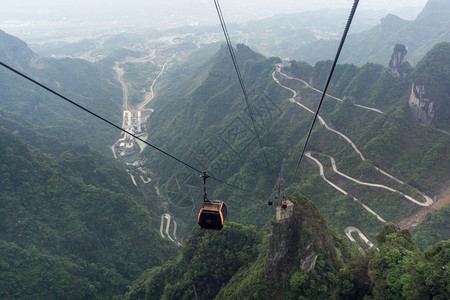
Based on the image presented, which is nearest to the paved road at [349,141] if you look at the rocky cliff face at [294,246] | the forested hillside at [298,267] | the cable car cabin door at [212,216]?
the forested hillside at [298,267]

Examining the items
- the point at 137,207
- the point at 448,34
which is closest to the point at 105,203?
the point at 137,207

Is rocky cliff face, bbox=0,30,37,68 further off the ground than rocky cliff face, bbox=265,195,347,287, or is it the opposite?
rocky cliff face, bbox=0,30,37,68

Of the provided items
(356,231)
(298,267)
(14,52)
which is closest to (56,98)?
(14,52)

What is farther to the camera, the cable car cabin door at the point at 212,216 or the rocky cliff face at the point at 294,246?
the rocky cliff face at the point at 294,246

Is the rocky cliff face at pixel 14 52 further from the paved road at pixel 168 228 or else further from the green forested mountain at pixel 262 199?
the paved road at pixel 168 228

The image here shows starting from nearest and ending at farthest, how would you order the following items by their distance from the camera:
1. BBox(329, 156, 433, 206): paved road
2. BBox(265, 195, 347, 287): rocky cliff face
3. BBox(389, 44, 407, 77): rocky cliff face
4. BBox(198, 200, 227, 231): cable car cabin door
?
1. BBox(198, 200, 227, 231): cable car cabin door
2. BBox(265, 195, 347, 287): rocky cliff face
3. BBox(329, 156, 433, 206): paved road
4. BBox(389, 44, 407, 77): rocky cliff face

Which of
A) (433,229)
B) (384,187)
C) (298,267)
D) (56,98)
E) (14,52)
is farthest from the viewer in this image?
(14,52)

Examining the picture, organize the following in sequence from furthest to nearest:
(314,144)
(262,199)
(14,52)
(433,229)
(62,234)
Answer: (14,52) → (314,144) → (262,199) → (62,234) → (433,229)

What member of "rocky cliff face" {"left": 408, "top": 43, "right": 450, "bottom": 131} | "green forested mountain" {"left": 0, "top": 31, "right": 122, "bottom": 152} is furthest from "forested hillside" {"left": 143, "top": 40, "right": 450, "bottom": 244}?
"green forested mountain" {"left": 0, "top": 31, "right": 122, "bottom": 152}

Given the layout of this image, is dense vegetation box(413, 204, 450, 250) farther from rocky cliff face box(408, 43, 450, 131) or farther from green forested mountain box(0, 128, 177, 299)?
green forested mountain box(0, 128, 177, 299)

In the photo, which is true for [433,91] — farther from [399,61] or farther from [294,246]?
[294,246]
